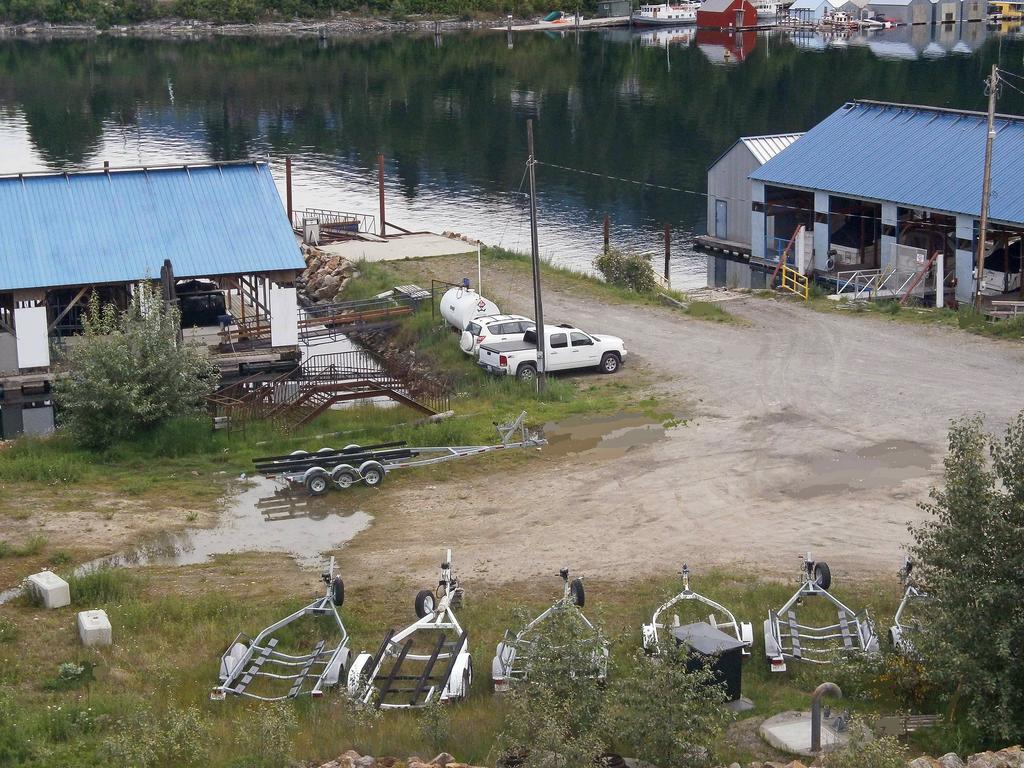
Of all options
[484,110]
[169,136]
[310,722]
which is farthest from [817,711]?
[484,110]

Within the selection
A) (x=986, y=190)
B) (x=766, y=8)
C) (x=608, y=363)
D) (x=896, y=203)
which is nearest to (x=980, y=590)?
(x=608, y=363)

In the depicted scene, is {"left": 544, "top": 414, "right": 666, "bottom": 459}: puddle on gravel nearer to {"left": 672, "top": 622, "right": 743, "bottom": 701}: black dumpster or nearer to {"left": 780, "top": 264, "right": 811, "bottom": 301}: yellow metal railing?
{"left": 672, "top": 622, "right": 743, "bottom": 701}: black dumpster

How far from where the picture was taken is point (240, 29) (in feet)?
512

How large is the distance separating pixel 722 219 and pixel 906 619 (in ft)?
115

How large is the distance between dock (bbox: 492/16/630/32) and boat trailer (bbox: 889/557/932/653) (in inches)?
5564

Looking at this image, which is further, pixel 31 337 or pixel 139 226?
pixel 139 226

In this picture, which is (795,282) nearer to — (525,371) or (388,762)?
(525,371)

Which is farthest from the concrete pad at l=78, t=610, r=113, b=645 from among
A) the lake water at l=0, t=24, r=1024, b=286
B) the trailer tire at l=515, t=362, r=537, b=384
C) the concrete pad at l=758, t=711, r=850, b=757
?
the lake water at l=0, t=24, r=1024, b=286

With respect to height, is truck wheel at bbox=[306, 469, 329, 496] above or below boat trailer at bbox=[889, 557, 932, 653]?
below

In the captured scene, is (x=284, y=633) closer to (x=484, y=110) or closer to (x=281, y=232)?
(x=281, y=232)

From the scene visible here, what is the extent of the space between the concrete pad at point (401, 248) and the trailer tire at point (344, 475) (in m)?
23.6

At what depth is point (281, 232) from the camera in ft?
131

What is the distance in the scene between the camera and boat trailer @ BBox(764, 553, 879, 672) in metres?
19.9

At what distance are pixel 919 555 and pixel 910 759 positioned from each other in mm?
3078
